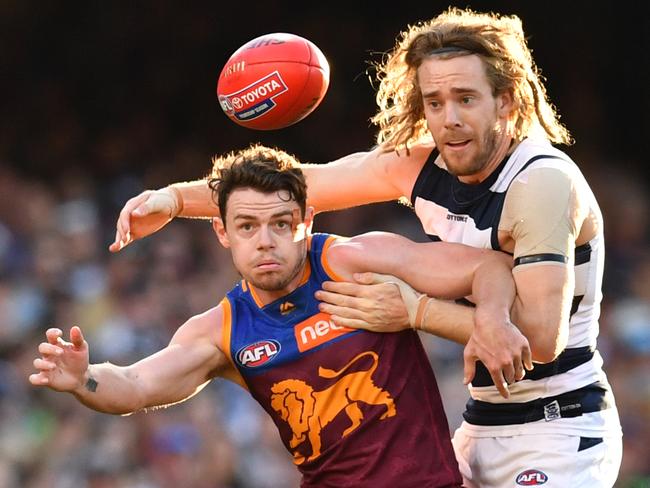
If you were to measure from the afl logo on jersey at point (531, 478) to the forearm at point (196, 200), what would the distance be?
1.67 m

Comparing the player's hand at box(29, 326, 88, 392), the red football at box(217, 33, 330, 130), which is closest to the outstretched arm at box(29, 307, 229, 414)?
the player's hand at box(29, 326, 88, 392)

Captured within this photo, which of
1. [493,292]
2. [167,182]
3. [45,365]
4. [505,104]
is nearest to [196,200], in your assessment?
[45,365]

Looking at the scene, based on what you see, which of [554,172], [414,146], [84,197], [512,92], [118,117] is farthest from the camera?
[118,117]

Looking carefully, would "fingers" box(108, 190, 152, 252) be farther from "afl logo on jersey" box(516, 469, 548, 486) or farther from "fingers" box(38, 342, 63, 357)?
"afl logo on jersey" box(516, 469, 548, 486)

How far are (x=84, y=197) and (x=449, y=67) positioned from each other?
584 centimetres

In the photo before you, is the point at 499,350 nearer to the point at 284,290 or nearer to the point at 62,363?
the point at 284,290

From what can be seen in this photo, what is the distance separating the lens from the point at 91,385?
4414 mm

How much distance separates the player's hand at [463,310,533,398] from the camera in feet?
13.6

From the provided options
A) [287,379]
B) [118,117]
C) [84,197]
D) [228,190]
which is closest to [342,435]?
[287,379]

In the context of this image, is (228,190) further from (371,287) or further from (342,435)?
(342,435)

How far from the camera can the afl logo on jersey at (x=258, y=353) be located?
15.0 ft

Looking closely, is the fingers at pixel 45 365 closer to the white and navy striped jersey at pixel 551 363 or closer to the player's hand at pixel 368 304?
the player's hand at pixel 368 304

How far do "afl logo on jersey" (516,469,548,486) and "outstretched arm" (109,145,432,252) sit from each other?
124cm

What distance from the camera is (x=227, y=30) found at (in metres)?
11.5
